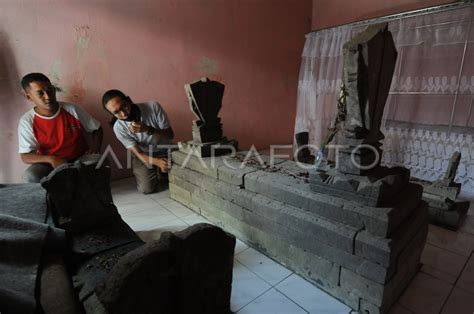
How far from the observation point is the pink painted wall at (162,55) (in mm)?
2605

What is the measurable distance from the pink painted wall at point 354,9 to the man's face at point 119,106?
3489 mm

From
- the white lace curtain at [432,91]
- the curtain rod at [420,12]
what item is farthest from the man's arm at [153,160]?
the curtain rod at [420,12]

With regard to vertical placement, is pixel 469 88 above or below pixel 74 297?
above

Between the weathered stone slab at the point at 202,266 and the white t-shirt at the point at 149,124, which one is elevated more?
the white t-shirt at the point at 149,124

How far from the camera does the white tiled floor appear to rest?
1407mm

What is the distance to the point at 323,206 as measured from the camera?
1.48 meters

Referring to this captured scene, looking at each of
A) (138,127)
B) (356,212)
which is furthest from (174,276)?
(138,127)

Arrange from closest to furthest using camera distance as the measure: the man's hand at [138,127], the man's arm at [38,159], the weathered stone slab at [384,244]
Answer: the weathered stone slab at [384,244], the man's arm at [38,159], the man's hand at [138,127]

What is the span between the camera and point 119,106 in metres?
2.58

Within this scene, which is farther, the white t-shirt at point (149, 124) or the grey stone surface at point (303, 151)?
the grey stone surface at point (303, 151)

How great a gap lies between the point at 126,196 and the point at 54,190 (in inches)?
50.0

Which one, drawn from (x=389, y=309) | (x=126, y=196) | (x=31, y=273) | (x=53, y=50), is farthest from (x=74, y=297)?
(x=53, y=50)

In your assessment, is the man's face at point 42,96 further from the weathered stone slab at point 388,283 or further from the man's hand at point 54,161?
the weathered stone slab at point 388,283

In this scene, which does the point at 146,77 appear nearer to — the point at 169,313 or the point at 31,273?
the point at 31,273
